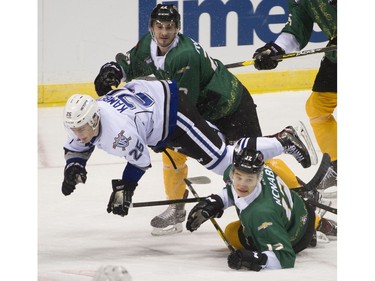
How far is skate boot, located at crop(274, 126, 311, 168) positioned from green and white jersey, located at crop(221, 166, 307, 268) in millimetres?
353

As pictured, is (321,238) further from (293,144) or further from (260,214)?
(260,214)

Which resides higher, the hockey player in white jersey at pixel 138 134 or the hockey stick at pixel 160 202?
the hockey player in white jersey at pixel 138 134

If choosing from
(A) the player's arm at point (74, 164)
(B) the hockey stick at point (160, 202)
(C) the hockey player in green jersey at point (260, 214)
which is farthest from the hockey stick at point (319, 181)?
(A) the player's arm at point (74, 164)

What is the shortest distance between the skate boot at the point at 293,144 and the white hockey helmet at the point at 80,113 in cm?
76

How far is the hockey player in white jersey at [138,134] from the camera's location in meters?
4.98

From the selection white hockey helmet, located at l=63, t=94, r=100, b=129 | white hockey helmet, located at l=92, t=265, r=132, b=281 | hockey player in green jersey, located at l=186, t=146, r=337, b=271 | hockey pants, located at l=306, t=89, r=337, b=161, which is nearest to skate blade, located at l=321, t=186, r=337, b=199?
hockey pants, located at l=306, t=89, r=337, b=161

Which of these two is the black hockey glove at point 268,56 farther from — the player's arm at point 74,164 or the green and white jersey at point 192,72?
the player's arm at point 74,164

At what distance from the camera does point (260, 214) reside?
4902mm

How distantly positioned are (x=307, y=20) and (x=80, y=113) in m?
1.24

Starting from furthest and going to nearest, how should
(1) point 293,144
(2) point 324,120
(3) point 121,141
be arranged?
1. (2) point 324,120
2. (1) point 293,144
3. (3) point 121,141

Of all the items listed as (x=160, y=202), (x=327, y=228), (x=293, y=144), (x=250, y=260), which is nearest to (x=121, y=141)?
(x=160, y=202)
